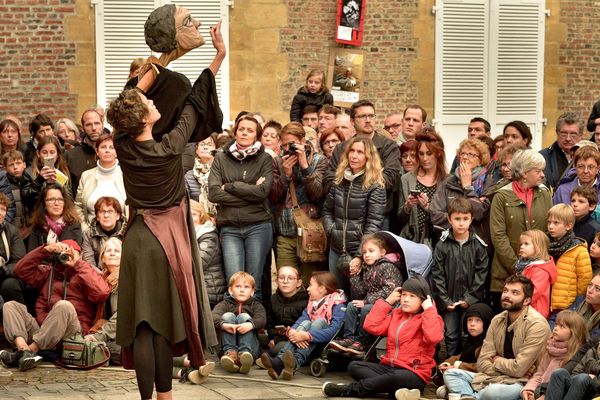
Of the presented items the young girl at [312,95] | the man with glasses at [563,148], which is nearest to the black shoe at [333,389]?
the man with glasses at [563,148]

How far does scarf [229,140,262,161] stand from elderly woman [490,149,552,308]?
6.85 feet

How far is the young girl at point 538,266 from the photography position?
30.9 feet

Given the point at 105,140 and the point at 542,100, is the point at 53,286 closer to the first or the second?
the point at 105,140

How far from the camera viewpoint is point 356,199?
34.7 ft

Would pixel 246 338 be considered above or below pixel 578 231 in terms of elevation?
below

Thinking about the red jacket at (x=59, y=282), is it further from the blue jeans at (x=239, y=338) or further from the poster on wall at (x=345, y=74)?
the poster on wall at (x=345, y=74)

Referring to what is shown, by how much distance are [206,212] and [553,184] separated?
3085mm

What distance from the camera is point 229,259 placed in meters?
10.8

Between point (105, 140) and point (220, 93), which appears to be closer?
point (105, 140)

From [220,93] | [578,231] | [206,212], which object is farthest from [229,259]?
[220,93]

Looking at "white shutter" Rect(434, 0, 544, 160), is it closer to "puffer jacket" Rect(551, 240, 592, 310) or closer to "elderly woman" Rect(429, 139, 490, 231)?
"elderly woman" Rect(429, 139, 490, 231)

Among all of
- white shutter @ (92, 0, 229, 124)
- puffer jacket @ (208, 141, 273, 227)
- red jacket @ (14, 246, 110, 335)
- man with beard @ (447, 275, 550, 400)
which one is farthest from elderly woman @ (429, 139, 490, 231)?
white shutter @ (92, 0, 229, 124)

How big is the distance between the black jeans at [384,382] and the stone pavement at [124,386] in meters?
0.21

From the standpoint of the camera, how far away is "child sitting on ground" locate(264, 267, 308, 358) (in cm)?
1057
